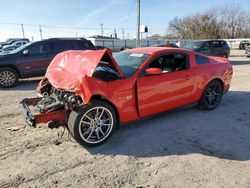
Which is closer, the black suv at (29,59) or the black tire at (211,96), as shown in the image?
the black tire at (211,96)

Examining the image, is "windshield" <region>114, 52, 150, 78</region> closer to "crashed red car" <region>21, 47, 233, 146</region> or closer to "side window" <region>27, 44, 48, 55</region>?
"crashed red car" <region>21, 47, 233, 146</region>

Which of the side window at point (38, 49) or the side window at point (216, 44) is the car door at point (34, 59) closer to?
the side window at point (38, 49)

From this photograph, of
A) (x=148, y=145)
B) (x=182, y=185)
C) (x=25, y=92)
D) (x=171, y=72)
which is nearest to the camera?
(x=182, y=185)

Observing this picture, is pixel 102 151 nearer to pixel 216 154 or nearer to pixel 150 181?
pixel 150 181

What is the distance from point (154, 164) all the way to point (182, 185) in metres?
0.56

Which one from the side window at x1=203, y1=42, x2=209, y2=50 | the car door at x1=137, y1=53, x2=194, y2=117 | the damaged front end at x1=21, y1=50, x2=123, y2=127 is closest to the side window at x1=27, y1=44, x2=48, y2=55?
the damaged front end at x1=21, y1=50, x2=123, y2=127

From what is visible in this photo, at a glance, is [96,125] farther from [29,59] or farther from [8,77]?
[29,59]

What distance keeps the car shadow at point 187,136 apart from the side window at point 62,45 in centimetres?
594

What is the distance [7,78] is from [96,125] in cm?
599

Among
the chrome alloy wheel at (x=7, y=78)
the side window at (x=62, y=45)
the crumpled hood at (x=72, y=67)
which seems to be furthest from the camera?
the side window at (x=62, y=45)

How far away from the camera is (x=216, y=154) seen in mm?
3609

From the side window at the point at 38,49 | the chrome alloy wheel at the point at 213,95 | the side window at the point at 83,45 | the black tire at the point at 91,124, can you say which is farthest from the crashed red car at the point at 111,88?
the side window at the point at 83,45

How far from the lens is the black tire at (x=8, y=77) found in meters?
8.38

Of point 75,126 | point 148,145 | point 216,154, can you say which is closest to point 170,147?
point 148,145
